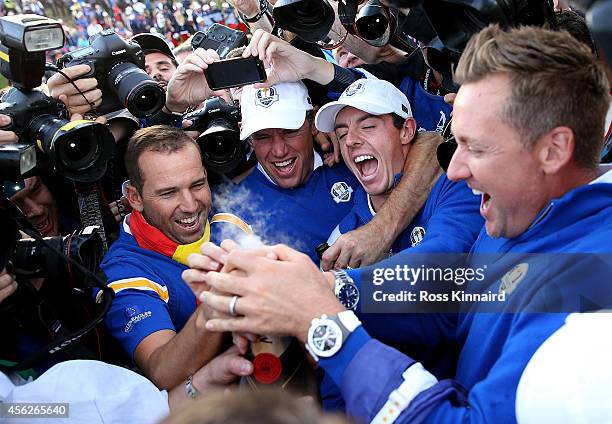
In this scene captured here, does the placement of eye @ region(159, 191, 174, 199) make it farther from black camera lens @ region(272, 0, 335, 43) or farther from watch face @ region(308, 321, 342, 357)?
watch face @ region(308, 321, 342, 357)

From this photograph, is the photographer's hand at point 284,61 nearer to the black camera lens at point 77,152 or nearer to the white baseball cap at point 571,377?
the black camera lens at point 77,152

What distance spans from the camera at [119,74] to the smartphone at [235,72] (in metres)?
0.27

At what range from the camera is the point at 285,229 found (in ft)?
11.2

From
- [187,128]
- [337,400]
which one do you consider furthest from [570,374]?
[187,128]

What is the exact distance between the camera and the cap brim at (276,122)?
3.39 meters

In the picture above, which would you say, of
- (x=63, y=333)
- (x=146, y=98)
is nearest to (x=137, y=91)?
(x=146, y=98)

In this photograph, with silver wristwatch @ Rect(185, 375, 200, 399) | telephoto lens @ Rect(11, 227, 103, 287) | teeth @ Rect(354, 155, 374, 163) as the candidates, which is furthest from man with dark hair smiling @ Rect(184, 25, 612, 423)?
teeth @ Rect(354, 155, 374, 163)

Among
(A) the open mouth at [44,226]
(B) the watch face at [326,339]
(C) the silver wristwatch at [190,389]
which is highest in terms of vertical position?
(B) the watch face at [326,339]

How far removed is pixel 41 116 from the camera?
286 centimetres

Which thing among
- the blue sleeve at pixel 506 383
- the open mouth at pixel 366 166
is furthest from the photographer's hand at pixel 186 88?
the blue sleeve at pixel 506 383

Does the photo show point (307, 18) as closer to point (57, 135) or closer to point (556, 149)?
point (57, 135)

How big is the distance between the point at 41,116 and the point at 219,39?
4.36 feet

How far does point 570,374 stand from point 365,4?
265cm

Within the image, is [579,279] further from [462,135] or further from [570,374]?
[462,135]
